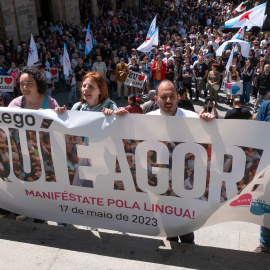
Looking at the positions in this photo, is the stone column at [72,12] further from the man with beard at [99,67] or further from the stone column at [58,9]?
the man with beard at [99,67]

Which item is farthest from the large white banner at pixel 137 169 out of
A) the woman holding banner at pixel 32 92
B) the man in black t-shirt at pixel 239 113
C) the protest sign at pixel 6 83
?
the protest sign at pixel 6 83

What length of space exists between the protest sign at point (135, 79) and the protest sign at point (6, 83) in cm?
317

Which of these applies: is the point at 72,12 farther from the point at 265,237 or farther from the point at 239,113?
the point at 265,237

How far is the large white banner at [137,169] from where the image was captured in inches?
119

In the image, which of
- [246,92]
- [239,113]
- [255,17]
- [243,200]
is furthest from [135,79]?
[243,200]

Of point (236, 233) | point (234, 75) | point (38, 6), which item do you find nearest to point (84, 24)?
point (38, 6)

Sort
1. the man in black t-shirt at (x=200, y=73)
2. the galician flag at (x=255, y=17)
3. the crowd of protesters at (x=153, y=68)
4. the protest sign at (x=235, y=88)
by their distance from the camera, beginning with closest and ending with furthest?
the crowd of protesters at (x=153, y=68) < the protest sign at (x=235, y=88) < the man in black t-shirt at (x=200, y=73) < the galician flag at (x=255, y=17)

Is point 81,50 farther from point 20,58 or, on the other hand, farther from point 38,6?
point 38,6

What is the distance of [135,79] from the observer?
1123cm

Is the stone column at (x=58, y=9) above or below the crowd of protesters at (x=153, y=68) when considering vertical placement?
above

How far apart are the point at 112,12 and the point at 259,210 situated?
22372 mm

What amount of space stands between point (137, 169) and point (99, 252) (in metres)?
0.75

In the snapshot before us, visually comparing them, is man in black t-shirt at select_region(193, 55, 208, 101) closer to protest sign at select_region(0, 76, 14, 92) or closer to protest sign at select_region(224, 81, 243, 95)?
protest sign at select_region(224, 81, 243, 95)

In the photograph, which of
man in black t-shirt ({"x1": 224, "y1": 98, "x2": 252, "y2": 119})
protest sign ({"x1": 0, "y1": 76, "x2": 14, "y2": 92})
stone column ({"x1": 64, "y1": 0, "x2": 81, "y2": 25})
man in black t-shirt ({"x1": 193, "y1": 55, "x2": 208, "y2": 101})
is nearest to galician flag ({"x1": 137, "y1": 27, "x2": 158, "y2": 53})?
man in black t-shirt ({"x1": 193, "y1": 55, "x2": 208, "y2": 101})
